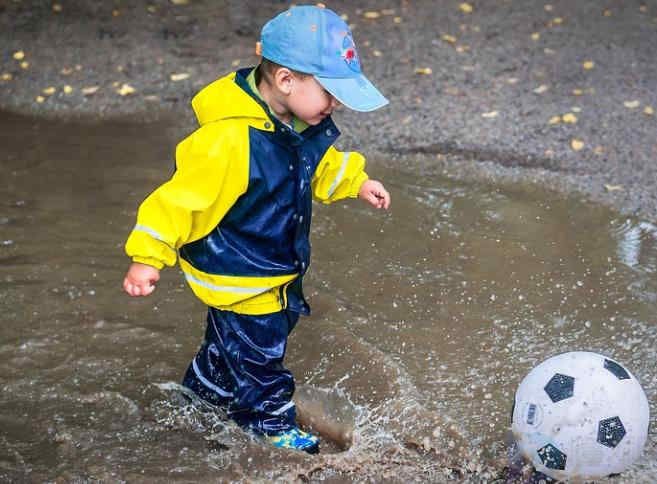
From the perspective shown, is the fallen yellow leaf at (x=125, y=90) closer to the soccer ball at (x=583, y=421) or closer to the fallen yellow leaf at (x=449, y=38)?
the fallen yellow leaf at (x=449, y=38)

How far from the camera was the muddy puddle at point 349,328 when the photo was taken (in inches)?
140

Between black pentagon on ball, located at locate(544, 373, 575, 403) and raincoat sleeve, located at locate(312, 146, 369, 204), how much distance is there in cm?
102

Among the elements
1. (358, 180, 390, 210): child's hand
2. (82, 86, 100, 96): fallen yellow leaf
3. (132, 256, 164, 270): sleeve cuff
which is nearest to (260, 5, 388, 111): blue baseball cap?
(358, 180, 390, 210): child's hand

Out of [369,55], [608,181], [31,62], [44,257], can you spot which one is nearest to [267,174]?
[44,257]

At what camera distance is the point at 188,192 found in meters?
2.97

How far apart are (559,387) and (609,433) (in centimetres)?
22

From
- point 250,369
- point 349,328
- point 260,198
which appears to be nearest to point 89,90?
point 349,328

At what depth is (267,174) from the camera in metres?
3.07

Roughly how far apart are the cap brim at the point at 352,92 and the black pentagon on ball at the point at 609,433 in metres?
1.30

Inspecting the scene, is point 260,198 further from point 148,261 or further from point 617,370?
point 617,370

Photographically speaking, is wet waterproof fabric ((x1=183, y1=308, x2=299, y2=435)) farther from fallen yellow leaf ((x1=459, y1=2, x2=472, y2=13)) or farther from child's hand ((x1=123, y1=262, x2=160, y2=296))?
fallen yellow leaf ((x1=459, y1=2, x2=472, y2=13))

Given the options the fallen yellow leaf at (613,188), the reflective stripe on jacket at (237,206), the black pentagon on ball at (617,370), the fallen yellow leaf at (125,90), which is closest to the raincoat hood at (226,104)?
the reflective stripe on jacket at (237,206)

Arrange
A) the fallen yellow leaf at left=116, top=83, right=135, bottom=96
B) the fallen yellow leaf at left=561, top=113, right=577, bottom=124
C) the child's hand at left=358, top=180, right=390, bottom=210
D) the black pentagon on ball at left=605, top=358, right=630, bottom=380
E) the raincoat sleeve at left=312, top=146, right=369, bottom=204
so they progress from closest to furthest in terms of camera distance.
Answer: the black pentagon on ball at left=605, top=358, right=630, bottom=380 → the raincoat sleeve at left=312, top=146, right=369, bottom=204 → the child's hand at left=358, top=180, right=390, bottom=210 → the fallen yellow leaf at left=561, top=113, right=577, bottom=124 → the fallen yellow leaf at left=116, top=83, right=135, bottom=96

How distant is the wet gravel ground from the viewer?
6.04 meters
